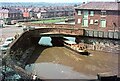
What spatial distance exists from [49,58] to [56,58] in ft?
2.86

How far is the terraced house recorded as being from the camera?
38219mm

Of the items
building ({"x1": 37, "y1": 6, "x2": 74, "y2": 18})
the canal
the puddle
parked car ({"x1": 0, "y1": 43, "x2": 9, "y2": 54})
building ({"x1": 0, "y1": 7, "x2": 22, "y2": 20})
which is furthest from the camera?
building ({"x1": 37, "y1": 6, "x2": 74, "y2": 18})

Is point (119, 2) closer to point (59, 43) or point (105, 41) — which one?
point (105, 41)

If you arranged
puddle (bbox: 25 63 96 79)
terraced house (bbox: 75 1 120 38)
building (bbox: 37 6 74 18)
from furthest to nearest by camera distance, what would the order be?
building (bbox: 37 6 74 18)
terraced house (bbox: 75 1 120 38)
puddle (bbox: 25 63 96 79)

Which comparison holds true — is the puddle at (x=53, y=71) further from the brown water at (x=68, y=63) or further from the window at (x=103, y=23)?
the window at (x=103, y=23)

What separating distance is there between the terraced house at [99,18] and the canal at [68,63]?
10.7ft

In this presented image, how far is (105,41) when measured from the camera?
37812 mm

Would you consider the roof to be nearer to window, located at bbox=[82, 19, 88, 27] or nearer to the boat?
window, located at bbox=[82, 19, 88, 27]

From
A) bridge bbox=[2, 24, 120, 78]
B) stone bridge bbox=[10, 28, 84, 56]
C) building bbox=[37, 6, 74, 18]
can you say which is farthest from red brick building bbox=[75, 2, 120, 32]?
building bbox=[37, 6, 74, 18]

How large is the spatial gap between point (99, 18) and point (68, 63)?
427 inches

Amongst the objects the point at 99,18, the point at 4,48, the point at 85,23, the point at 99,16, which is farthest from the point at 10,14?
the point at 4,48

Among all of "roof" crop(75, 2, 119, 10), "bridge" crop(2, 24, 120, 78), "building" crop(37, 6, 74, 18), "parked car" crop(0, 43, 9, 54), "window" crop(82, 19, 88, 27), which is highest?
"roof" crop(75, 2, 119, 10)

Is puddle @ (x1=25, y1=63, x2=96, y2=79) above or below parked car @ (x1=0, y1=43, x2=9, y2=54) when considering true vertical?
below

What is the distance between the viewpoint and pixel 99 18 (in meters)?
40.0
